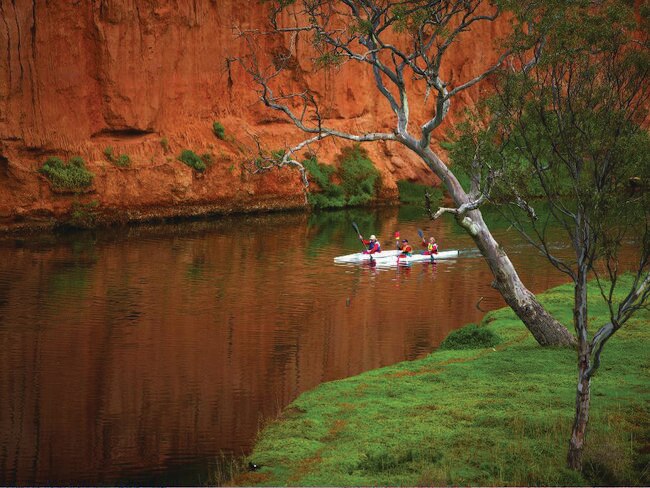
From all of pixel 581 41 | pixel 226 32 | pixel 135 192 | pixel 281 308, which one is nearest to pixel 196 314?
pixel 281 308

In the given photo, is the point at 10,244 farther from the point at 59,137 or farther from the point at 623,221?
the point at 623,221

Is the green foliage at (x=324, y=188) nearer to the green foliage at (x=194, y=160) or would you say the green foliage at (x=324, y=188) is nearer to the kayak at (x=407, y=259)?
the green foliage at (x=194, y=160)

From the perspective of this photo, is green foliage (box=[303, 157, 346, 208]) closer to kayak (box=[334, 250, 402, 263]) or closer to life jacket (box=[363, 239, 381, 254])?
life jacket (box=[363, 239, 381, 254])

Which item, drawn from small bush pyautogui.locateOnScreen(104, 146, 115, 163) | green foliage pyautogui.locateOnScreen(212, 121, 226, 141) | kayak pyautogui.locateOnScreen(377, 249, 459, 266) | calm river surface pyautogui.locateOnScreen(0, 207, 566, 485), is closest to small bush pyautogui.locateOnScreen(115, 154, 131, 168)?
small bush pyautogui.locateOnScreen(104, 146, 115, 163)

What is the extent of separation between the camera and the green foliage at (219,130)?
A: 2158 inches

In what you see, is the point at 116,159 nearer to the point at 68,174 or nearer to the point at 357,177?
the point at 68,174

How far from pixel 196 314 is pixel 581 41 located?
1451 centimetres

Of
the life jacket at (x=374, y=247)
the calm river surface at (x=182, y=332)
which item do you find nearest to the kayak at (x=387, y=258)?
the life jacket at (x=374, y=247)

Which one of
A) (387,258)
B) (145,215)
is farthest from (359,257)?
(145,215)

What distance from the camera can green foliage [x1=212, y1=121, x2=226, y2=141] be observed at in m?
54.8

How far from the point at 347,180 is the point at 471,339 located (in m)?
38.1

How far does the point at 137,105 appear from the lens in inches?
2015

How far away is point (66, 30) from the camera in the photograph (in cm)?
Answer: 4800

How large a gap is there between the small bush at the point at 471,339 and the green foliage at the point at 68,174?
2792 centimetres
